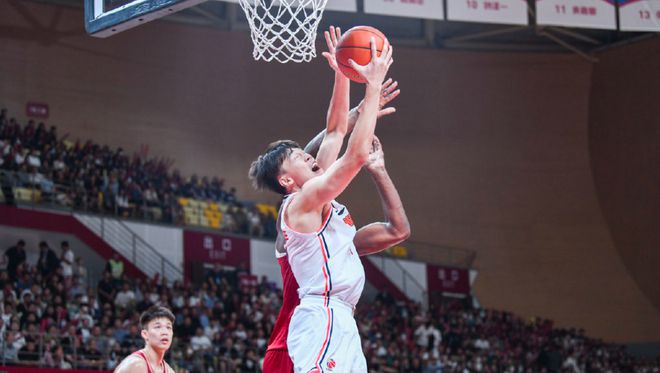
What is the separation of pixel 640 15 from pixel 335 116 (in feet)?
59.9

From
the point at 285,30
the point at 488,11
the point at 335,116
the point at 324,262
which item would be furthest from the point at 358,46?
the point at 488,11

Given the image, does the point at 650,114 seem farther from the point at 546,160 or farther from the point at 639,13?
the point at 639,13

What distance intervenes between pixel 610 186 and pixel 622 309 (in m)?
3.70

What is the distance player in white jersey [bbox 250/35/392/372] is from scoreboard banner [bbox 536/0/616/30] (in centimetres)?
1829

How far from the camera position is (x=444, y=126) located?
29797 millimetres

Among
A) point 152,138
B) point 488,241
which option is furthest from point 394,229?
point 488,241

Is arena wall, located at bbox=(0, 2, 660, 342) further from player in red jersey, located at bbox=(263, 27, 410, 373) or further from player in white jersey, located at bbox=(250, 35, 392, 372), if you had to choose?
player in white jersey, located at bbox=(250, 35, 392, 372)

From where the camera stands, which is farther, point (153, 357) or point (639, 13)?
point (639, 13)

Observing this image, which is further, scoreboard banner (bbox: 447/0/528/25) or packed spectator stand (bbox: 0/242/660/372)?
scoreboard banner (bbox: 447/0/528/25)

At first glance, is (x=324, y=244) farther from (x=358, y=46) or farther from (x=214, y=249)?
(x=214, y=249)

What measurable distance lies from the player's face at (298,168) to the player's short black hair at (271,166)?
0.03 meters

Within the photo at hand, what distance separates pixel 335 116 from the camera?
18.4 feet

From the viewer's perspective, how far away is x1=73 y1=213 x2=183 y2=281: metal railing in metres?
21.5

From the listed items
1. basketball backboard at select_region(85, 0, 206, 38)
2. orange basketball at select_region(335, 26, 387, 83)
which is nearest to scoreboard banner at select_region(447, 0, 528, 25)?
basketball backboard at select_region(85, 0, 206, 38)
